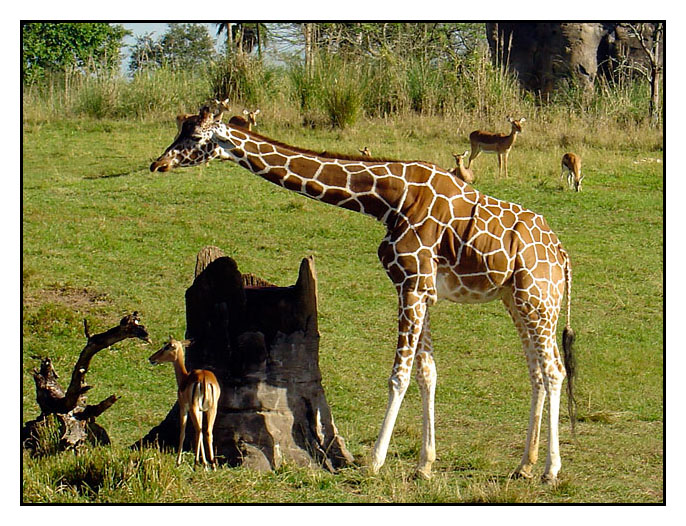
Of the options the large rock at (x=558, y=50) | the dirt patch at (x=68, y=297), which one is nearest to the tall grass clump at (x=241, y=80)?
the large rock at (x=558, y=50)

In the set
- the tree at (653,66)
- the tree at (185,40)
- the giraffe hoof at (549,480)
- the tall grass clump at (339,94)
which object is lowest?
the giraffe hoof at (549,480)

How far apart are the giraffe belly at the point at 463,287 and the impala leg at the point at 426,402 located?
25 cm

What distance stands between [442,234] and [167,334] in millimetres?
5373

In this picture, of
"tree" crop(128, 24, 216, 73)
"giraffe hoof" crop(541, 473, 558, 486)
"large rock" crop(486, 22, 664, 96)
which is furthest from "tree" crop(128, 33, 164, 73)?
"giraffe hoof" crop(541, 473, 558, 486)

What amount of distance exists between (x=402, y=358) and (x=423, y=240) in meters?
0.84

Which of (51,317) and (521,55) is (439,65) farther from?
(51,317)

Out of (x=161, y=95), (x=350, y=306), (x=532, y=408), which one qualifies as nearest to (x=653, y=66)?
(x=161, y=95)

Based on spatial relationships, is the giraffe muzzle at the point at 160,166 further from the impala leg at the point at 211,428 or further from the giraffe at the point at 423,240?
the impala leg at the point at 211,428

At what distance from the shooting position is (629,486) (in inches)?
311

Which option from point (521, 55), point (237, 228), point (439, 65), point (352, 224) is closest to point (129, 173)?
point (237, 228)

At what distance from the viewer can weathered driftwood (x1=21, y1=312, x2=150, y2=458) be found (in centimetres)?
775

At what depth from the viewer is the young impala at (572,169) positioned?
55.1 feet

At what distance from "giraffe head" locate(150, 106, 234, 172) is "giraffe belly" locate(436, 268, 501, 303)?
5.99ft

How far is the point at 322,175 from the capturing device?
750 centimetres
